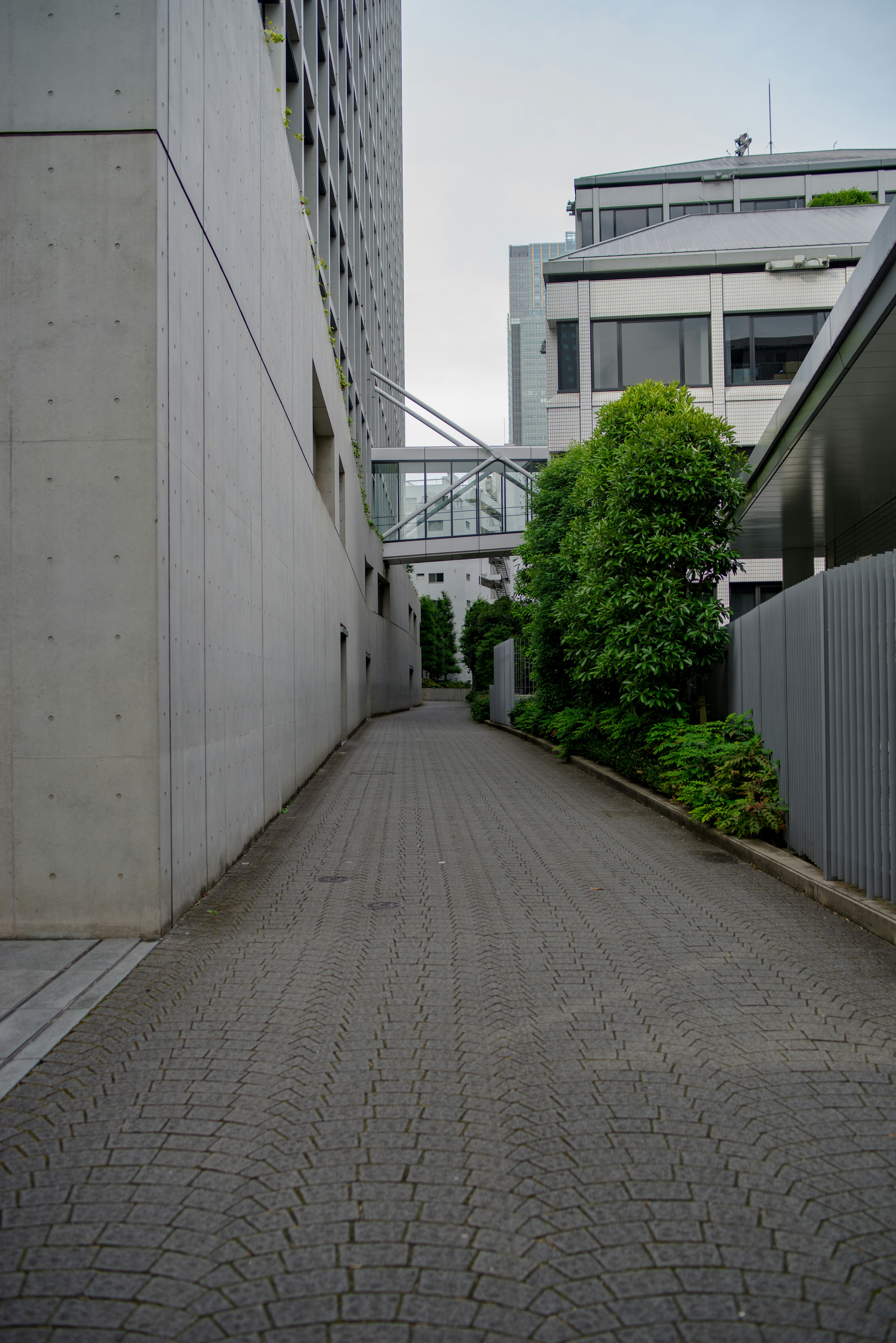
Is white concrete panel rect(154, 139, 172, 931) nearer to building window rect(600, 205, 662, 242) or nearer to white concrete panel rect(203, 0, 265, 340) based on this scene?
white concrete panel rect(203, 0, 265, 340)

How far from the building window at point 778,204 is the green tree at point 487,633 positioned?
19175 mm

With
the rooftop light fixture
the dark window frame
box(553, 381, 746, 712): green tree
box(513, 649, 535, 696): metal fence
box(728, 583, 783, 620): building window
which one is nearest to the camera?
box(553, 381, 746, 712): green tree

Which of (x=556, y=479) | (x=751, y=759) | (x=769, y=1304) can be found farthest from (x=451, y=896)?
(x=556, y=479)

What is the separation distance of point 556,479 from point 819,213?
1594 centimetres

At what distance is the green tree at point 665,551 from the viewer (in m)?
12.4

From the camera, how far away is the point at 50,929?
18.8 feet

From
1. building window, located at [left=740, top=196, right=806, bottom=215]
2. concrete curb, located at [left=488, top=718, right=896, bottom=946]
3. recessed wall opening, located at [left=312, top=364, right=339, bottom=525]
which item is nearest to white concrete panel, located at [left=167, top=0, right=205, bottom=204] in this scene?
concrete curb, located at [left=488, top=718, right=896, bottom=946]

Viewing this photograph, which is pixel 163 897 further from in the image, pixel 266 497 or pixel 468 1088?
pixel 266 497

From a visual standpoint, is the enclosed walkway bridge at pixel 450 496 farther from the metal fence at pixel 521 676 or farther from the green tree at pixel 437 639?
the green tree at pixel 437 639

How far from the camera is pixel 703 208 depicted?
38.4m

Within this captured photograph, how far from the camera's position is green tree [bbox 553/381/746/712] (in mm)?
12359

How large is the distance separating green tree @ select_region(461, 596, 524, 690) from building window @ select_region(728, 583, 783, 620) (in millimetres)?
9912

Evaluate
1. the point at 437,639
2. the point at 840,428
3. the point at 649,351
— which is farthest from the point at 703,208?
the point at 437,639

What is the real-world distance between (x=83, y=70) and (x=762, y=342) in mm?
23295
